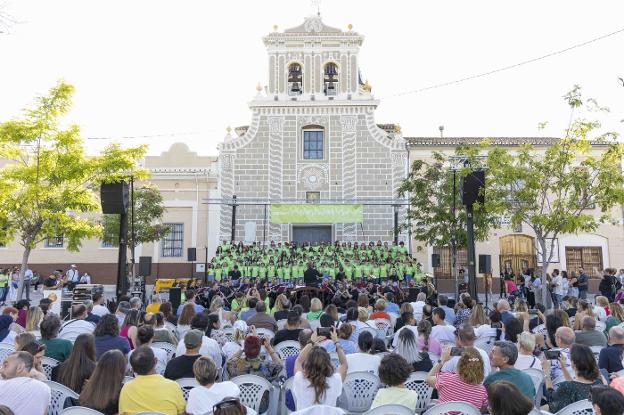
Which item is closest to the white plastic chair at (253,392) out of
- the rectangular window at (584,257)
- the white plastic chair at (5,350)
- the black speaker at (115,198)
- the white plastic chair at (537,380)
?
the white plastic chair at (537,380)

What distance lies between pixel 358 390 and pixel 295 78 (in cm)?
2413

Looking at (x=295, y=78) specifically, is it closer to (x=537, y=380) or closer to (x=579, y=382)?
(x=537, y=380)

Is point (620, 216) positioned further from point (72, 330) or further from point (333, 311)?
point (72, 330)

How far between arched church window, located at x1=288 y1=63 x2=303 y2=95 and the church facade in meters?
0.05

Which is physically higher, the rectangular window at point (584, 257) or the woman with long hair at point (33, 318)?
the rectangular window at point (584, 257)

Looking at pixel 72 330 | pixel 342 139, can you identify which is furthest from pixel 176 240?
pixel 72 330

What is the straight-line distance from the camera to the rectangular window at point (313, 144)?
90.5 feet

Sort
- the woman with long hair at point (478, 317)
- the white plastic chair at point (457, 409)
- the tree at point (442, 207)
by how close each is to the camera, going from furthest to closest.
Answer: the tree at point (442, 207) < the woman with long hair at point (478, 317) < the white plastic chair at point (457, 409)

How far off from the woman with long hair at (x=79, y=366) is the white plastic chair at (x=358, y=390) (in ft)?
8.50

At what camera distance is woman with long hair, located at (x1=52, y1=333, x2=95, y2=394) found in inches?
201

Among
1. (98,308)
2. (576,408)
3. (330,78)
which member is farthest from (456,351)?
(330,78)

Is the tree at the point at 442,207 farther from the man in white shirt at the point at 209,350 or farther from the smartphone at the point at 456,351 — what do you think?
the man in white shirt at the point at 209,350

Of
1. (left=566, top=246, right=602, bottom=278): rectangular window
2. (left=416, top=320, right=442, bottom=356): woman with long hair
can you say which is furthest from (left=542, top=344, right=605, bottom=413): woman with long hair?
(left=566, top=246, right=602, bottom=278): rectangular window

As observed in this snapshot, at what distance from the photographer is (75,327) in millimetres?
7594
